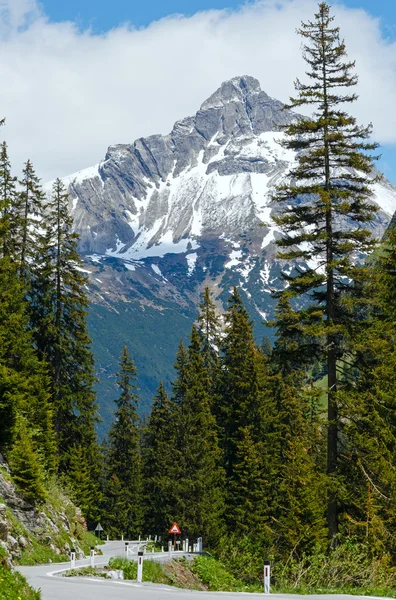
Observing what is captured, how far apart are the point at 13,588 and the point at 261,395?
37241 millimetres

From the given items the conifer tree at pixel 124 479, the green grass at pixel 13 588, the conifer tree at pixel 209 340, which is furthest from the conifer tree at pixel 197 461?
the green grass at pixel 13 588

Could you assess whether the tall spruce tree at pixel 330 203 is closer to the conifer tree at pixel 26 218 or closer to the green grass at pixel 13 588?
the green grass at pixel 13 588

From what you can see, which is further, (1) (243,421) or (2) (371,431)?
(1) (243,421)

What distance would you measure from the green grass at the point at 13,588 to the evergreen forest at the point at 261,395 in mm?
8786

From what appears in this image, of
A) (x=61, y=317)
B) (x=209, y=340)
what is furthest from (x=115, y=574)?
(x=209, y=340)

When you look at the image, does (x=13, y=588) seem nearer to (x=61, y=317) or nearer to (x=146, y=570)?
(x=146, y=570)

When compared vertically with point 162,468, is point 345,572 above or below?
below

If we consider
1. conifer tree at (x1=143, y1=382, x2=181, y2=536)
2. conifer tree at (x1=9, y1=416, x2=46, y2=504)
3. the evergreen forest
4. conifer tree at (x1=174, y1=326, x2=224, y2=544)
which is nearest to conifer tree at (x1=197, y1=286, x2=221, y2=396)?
the evergreen forest

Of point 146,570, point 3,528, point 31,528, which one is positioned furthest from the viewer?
point 31,528

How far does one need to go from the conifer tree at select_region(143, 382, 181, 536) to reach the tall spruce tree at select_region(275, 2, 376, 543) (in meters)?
30.2

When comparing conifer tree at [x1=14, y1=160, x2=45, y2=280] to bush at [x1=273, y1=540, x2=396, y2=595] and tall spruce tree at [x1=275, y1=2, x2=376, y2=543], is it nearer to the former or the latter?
tall spruce tree at [x1=275, y1=2, x2=376, y2=543]

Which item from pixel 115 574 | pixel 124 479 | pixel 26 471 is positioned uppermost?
pixel 26 471

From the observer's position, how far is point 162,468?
58.4 meters

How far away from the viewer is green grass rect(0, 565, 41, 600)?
34.2ft
